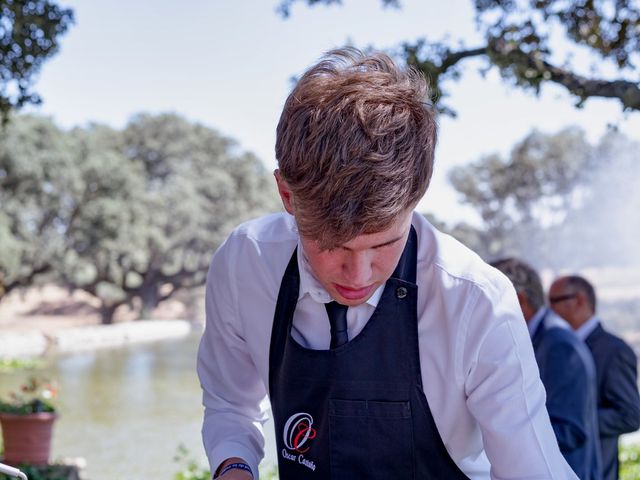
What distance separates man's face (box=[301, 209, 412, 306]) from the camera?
1.33 m

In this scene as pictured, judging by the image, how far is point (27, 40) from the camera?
4.68 metres

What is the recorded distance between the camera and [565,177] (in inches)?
1451

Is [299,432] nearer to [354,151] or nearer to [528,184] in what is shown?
[354,151]

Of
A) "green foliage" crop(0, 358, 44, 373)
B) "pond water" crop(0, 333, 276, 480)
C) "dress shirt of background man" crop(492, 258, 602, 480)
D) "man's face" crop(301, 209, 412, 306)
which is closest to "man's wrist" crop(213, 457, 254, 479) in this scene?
"man's face" crop(301, 209, 412, 306)

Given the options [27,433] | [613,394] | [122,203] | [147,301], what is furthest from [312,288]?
[147,301]

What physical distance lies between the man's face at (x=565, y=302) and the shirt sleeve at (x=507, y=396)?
114 inches

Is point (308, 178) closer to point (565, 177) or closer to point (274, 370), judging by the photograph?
point (274, 370)

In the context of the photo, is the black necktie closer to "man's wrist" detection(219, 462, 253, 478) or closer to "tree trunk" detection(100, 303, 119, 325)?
"man's wrist" detection(219, 462, 253, 478)

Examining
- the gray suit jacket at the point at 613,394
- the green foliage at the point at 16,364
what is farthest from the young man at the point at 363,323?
the green foliage at the point at 16,364

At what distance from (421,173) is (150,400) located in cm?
1473

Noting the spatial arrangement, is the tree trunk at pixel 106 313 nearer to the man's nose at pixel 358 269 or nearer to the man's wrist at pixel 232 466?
the man's wrist at pixel 232 466

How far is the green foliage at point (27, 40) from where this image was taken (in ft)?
15.2

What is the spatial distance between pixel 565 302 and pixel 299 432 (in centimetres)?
294

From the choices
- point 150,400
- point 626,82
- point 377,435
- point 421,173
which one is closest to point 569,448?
point 377,435
